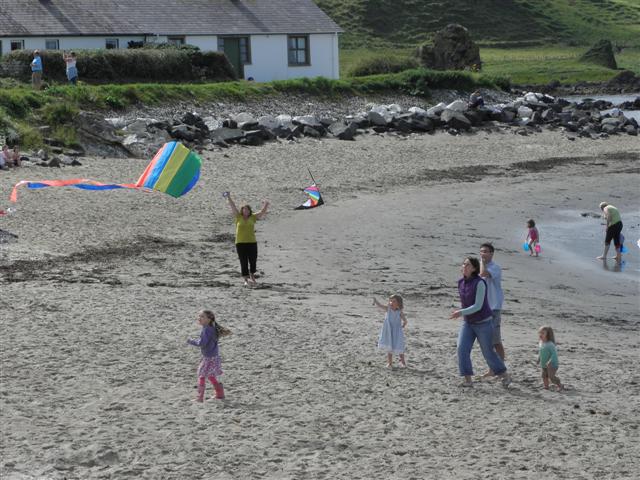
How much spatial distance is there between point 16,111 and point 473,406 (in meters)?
23.8

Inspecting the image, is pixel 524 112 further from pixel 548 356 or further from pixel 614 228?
pixel 548 356

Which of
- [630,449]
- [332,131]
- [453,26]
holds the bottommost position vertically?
[630,449]

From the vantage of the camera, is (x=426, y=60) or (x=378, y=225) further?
(x=426, y=60)

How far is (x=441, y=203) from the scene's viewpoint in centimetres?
2819

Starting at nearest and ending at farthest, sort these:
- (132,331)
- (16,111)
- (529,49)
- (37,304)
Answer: (132,331) < (37,304) < (16,111) < (529,49)

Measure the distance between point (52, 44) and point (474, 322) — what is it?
34315mm

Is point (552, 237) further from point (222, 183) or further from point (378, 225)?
point (222, 183)

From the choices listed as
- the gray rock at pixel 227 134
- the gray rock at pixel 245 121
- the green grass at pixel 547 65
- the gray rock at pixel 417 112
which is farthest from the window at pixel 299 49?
the green grass at pixel 547 65

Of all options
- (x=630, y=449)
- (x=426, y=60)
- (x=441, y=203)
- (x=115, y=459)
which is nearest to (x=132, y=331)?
(x=115, y=459)

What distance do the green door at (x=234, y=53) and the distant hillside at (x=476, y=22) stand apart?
34.6 m

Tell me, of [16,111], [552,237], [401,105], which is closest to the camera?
[552,237]

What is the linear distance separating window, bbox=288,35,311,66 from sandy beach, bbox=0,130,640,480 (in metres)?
20.7

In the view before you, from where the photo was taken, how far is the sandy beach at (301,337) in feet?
35.7

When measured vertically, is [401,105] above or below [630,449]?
above
